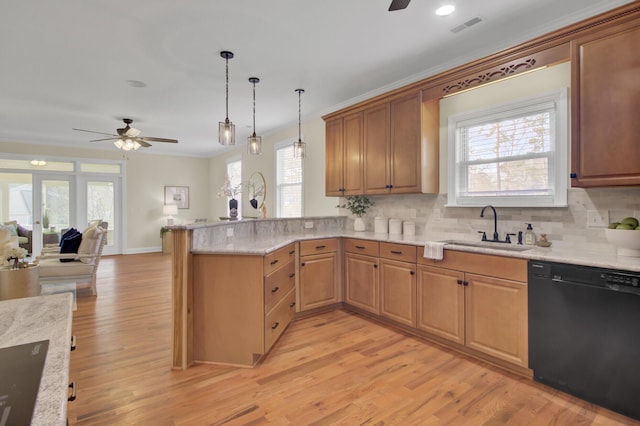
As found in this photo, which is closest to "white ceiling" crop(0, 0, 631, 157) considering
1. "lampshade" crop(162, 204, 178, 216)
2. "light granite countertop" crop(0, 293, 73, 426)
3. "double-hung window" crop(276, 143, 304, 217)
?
"double-hung window" crop(276, 143, 304, 217)

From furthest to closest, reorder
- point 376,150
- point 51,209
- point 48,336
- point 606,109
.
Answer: point 51,209, point 376,150, point 606,109, point 48,336

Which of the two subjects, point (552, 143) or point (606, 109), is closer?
point (606, 109)

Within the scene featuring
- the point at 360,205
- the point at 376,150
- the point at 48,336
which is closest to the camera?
the point at 48,336

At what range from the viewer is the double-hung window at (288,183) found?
227 inches

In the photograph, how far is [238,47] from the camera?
3.08 meters

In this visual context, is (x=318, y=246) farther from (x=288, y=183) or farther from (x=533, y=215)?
(x=288, y=183)

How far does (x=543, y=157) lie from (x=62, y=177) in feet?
29.5

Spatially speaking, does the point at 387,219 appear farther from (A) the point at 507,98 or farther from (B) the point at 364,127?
(A) the point at 507,98

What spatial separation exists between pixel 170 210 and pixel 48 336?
8.07 metres

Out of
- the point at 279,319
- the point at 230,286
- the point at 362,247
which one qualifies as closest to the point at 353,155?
the point at 362,247

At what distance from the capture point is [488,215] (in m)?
3.18

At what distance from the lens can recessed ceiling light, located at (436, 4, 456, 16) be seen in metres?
2.45

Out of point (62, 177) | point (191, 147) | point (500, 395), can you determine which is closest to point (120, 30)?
point (500, 395)

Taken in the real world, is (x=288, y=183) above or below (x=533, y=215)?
above
